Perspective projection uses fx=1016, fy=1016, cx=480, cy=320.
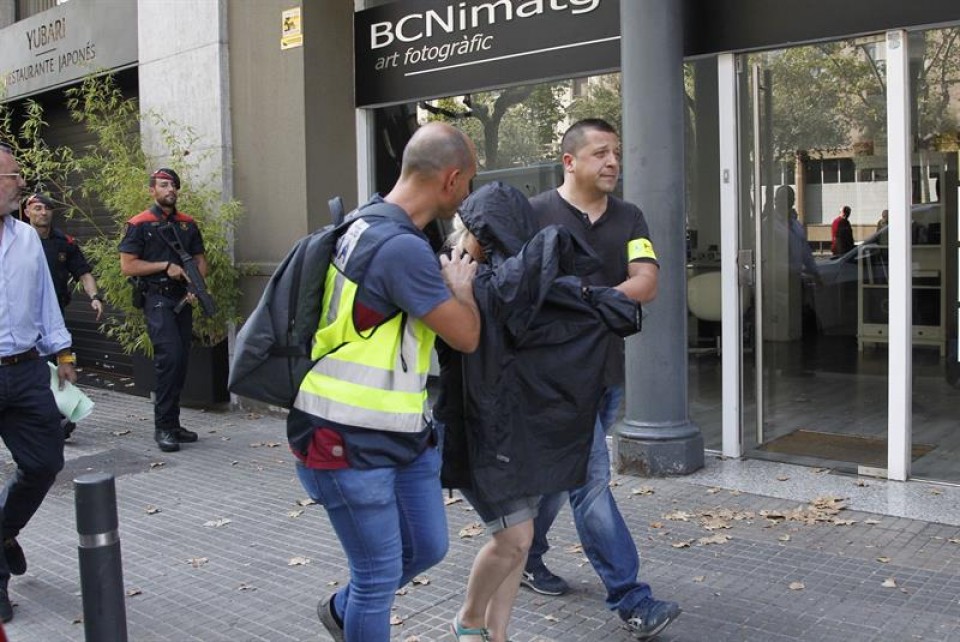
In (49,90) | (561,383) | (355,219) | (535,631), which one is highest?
(49,90)

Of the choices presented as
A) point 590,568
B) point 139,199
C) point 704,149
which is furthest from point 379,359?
point 139,199

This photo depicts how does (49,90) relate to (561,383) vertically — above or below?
above

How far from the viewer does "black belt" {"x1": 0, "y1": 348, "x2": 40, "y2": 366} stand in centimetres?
444

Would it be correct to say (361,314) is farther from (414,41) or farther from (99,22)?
(99,22)

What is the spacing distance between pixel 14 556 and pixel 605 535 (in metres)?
2.78

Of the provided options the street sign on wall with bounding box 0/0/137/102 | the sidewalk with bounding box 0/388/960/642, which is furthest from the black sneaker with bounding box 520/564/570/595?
the street sign on wall with bounding box 0/0/137/102

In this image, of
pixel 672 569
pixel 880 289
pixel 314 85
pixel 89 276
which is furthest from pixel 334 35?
pixel 672 569

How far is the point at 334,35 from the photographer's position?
8.84 metres

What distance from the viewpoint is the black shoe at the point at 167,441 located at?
7855 millimetres

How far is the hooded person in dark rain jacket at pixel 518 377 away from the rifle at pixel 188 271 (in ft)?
16.4

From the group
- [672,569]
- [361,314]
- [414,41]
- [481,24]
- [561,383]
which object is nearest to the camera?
[361,314]

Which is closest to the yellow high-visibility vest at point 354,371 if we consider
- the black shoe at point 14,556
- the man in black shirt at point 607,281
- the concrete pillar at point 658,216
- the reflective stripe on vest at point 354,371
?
the reflective stripe on vest at point 354,371

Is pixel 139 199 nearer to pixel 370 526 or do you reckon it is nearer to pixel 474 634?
pixel 474 634

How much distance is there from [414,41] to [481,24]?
0.75 m
